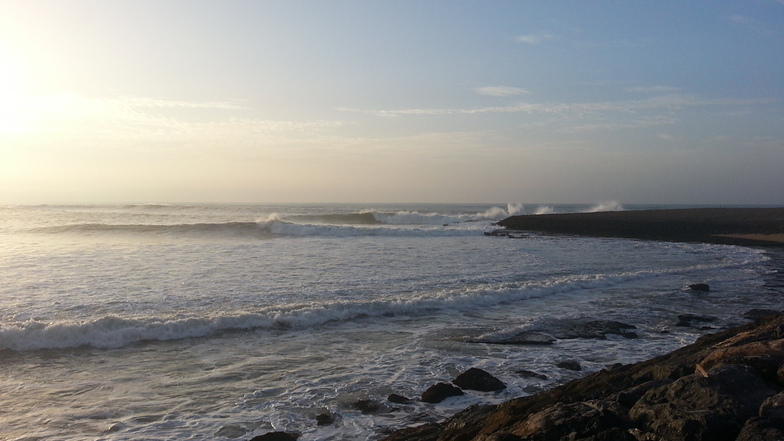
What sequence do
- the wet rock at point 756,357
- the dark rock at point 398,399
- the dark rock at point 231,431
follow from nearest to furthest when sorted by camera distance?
the wet rock at point 756,357 → the dark rock at point 231,431 → the dark rock at point 398,399

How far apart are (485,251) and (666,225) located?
18271 millimetres

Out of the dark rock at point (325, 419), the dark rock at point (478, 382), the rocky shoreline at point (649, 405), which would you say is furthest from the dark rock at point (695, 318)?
the dark rock at point (325, 419)

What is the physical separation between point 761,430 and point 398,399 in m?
3.91

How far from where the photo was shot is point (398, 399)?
6.30m

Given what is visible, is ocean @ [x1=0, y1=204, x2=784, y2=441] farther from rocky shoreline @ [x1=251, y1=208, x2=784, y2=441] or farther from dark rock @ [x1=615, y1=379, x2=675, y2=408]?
dark rock @ [x1=615, y1=379, x2=675, y2=408]

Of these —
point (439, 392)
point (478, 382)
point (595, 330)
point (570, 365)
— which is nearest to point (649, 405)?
point (439, 392)

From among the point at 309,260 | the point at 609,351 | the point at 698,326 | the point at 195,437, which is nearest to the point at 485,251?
the point at 309,260


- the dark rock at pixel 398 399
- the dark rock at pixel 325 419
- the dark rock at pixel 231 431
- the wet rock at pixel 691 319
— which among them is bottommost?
the dark rock at pixel 231 431

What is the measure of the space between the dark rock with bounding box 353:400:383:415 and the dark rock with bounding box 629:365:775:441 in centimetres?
304

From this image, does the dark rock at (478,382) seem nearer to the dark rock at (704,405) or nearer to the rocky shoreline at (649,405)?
the rocky shoreline at (649,405)

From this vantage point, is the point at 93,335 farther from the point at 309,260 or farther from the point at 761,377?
the point at 309,260

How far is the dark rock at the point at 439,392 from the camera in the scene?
247 inches

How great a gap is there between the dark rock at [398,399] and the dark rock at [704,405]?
2.98 meters

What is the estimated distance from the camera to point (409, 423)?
18.5ft
